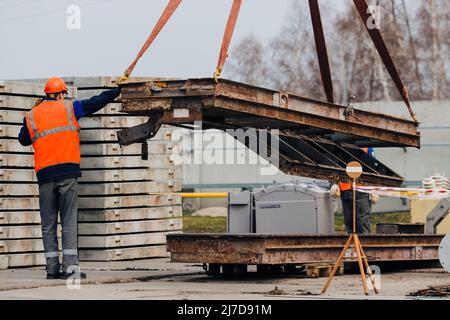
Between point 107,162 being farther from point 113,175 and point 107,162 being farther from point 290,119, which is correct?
point 290,119

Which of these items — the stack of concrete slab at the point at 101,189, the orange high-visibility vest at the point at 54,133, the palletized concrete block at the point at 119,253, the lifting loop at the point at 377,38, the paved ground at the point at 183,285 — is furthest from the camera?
the palletized concrete block at the point at 119,253

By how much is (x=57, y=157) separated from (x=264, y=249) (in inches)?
95.0

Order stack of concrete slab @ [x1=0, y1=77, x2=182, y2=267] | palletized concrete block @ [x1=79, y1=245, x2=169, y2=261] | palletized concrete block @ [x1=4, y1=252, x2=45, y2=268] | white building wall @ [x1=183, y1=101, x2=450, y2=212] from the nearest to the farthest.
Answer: palletized concrete block @ [x1=4, y1=252, x2=45, y2=268] < stack of concrete slab @ [x1=0, y1=77, x2=182, y2=267] < palletized concrete block @ [x1=79, y1=245, x2=169, y2=261] < white building wall @ [x1=183, y1=101, x2=450, y2=212]

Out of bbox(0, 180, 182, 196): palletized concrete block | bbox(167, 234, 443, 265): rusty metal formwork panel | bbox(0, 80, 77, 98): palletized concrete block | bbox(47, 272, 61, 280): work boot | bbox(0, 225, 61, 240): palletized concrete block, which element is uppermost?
bbox(0, 80, 77, 98): palletized concrete block

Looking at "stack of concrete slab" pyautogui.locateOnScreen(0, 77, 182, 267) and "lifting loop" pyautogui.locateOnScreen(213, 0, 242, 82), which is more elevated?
"lifting loop" pyautogui.locateOnScreen(213, 0, 242, 82)

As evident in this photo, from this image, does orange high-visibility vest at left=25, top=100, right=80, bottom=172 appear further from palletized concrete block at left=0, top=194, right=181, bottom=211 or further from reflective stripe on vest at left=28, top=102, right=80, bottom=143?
palletized concrete block at left=0, top=194, right=181, bottom=211

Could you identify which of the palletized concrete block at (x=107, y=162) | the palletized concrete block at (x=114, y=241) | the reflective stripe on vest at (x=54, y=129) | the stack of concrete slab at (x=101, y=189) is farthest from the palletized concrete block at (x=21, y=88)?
the reflective stripe on vest at (x=54, y=129)

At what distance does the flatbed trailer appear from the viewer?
12.3 m

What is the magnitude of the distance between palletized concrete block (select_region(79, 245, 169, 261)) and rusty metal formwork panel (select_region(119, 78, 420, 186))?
3202 millimetres

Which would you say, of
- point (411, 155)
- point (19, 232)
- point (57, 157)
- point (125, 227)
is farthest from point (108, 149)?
point (411, 155)

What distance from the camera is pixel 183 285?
11875 millimetres

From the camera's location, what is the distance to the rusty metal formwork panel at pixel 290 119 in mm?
12039

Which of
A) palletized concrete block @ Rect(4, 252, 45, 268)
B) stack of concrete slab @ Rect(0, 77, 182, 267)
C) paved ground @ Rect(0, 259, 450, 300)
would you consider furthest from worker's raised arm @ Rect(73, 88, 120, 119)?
palletized concrete block @ Rect(4, 252, 45, 268)

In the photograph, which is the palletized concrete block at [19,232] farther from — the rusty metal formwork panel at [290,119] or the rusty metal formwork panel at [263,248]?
the rusty metal formwork panel at [290,119]
